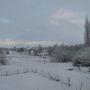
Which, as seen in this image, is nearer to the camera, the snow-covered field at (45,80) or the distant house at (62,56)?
the snow-covered field at (45,80)

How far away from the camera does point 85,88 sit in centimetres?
812

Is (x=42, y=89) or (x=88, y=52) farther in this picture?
(x=88, y=52)

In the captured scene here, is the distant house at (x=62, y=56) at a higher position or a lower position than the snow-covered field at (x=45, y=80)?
higher

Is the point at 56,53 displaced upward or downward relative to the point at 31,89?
upward

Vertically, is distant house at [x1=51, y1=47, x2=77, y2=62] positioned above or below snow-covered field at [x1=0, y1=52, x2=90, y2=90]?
above

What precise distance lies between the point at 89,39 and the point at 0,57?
30239 mm

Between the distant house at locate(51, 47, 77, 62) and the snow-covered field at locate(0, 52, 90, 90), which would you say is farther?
the distant house at locate(51, 47, 77, 62)

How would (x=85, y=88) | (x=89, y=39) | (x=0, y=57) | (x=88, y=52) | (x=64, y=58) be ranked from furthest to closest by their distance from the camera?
(x=89, y=39) → (x=64, y=58) → (x=0, y=57) → (x=88, y=52) → (x=85, y=88)

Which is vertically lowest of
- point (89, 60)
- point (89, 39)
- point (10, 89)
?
point (10, 89)

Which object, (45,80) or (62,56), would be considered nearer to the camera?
(45,80)

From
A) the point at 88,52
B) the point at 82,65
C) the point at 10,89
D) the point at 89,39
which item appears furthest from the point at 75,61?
the point at 89,39

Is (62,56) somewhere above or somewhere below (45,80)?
above

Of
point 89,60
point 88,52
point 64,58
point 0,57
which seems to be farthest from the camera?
point 64,58

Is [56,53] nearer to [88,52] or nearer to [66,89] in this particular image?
[88,52]
